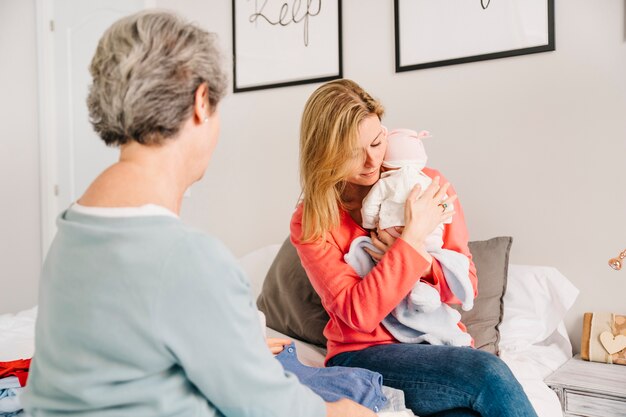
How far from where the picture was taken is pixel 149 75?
2.91ft

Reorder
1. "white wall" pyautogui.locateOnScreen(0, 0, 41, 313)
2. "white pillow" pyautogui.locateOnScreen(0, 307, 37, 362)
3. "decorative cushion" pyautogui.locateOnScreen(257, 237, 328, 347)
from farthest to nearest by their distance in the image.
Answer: "white wall" pyautogui.locateOnScreen(0, 0, 41, 313), "decorative cushion" pyautogui.locateOnScreen(257, 237, 328, 347), "white pillow" pyautogui.locateOnScreen(0, 307, 37, 362)

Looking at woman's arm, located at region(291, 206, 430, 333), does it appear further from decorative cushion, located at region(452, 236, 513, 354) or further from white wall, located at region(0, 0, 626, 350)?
white wall, located at region(0, 0, 626, 350)

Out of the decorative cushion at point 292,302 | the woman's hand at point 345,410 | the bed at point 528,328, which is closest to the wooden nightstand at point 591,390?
the bed at point 528,328

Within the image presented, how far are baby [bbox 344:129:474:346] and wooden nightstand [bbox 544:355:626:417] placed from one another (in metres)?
0.34

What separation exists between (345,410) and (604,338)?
124 cm

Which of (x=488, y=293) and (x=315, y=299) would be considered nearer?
(x=488, y=293)

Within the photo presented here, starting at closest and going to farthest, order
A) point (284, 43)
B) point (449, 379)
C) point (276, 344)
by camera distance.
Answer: point (449, 379) → point (276, 344) → point (284, 43)

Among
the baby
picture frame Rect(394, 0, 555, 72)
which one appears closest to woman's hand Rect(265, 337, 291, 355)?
the baby

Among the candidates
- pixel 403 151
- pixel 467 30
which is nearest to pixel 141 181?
pixel 403 151

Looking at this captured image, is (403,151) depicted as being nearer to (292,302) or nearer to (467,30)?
(292,302)

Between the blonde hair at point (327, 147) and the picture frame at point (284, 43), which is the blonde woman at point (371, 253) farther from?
the picture frame at point (284, 43)

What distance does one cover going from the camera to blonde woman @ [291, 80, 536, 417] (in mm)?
1412

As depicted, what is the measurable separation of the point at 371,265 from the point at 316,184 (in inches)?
10.1

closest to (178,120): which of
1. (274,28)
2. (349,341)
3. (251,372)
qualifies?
(251,372)
